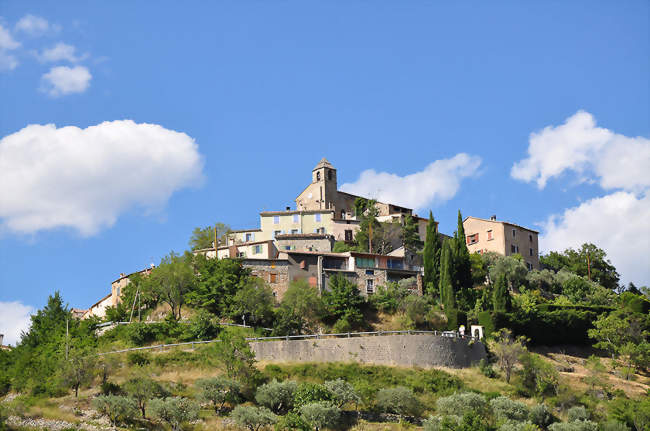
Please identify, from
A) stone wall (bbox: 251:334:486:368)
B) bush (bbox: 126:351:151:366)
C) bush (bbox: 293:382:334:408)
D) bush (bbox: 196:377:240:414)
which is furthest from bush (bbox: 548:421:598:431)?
bush (bbox: 126:351:151:366)

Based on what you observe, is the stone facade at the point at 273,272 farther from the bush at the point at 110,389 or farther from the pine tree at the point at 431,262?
the bush at the point at 110,389

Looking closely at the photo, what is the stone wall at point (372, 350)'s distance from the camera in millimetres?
59656

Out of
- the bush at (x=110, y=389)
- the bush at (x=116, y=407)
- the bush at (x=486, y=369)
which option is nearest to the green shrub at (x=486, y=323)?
the bush at (x=486, y=369)

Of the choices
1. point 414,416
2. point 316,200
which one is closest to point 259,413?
point 414,416

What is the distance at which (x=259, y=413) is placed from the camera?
49.1m

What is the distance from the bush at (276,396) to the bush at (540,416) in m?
16.7

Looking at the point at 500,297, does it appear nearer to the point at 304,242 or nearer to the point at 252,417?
the point at 304,242

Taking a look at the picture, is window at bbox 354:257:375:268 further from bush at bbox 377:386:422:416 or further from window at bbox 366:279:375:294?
bush at bbox 377:386:422:416

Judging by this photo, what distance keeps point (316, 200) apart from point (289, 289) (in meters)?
30.7

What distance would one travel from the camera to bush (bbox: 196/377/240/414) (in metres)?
51.6

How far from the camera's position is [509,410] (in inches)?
→ 2093

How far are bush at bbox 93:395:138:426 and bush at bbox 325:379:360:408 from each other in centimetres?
1297

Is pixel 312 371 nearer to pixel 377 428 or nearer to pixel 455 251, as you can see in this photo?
pixel 377 428

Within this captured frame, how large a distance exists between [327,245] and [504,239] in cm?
2208
